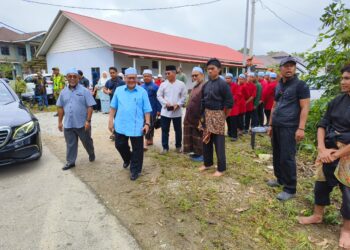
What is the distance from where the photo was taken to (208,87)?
401 cm

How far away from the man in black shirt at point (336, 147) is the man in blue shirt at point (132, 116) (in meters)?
2.42

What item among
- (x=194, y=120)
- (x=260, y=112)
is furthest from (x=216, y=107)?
(x=260, y=112)

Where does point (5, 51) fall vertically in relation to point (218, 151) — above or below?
above

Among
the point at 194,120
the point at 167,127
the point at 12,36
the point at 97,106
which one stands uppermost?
the point at 12,36

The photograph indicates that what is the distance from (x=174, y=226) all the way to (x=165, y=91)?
2.93 m

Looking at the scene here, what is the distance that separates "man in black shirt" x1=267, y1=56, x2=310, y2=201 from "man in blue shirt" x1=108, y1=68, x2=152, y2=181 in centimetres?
194

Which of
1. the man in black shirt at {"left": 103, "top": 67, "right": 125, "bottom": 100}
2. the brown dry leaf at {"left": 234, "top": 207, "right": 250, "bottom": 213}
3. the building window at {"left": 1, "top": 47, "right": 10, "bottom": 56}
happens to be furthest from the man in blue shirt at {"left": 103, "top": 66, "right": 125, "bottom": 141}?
the building window at {"left": 1, "top": 47, "right": 10, "bottom": 56}

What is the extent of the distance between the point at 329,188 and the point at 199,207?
1.47m

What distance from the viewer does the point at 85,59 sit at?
1678 cm

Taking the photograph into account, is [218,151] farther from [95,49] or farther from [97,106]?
[95,49]

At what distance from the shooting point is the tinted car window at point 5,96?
15.9 feet

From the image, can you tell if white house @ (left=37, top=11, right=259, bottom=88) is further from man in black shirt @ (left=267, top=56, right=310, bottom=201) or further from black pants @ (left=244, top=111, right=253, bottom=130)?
man in black shirt @ (left=267, top=56, right=310, bottom=201)

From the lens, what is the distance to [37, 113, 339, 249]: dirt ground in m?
2.58

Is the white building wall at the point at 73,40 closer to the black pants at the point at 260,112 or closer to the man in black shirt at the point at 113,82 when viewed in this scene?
the man in black shirt at the point at 113,82
